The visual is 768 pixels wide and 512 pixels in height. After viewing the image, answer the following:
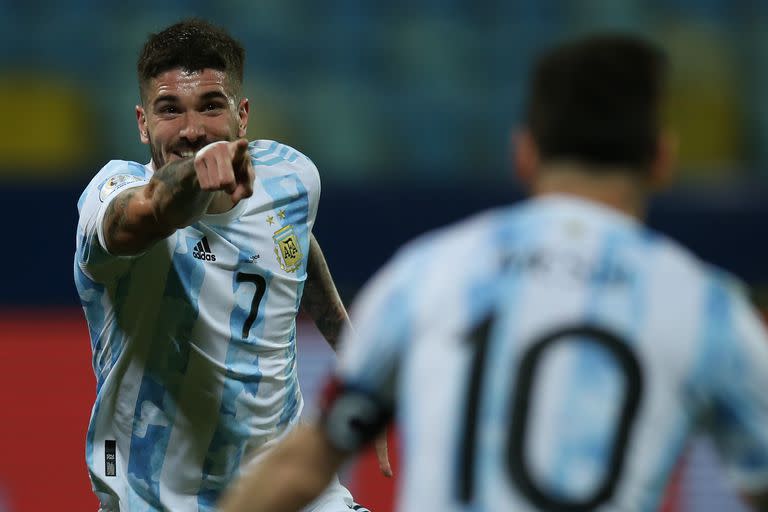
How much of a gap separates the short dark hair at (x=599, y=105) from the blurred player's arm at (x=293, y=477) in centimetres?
58

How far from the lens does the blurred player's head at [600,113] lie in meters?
1.99

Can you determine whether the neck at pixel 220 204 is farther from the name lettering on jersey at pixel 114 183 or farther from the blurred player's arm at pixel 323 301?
→ the blurred player's arm at pixel 323 301

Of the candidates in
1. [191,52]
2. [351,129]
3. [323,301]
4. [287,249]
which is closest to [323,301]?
[323,301]

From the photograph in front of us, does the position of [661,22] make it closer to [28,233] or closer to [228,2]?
[228,2]

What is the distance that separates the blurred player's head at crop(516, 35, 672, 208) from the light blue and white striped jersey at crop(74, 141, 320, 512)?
1696 millimetres

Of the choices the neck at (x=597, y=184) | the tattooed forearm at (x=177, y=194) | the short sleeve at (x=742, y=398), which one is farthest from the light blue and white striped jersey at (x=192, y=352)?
the short sleeve at (x=742, y=398)

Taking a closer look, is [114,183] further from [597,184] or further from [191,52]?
[597,184]

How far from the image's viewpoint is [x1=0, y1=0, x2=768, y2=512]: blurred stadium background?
721cm

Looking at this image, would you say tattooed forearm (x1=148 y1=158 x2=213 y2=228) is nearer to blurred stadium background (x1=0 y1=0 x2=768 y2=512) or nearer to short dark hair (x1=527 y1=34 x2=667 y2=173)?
short dark hair (x1=527 y1=34 x2=667 y2=173)

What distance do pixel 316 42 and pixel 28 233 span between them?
304 centimetres

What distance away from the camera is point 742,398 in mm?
1951

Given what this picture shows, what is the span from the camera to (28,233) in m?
7.84

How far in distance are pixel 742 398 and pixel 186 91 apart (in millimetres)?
2073

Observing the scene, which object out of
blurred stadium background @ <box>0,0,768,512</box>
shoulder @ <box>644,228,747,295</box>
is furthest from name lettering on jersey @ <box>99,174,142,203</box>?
blurred stadium background @ <box>0,0,768,512</box>
